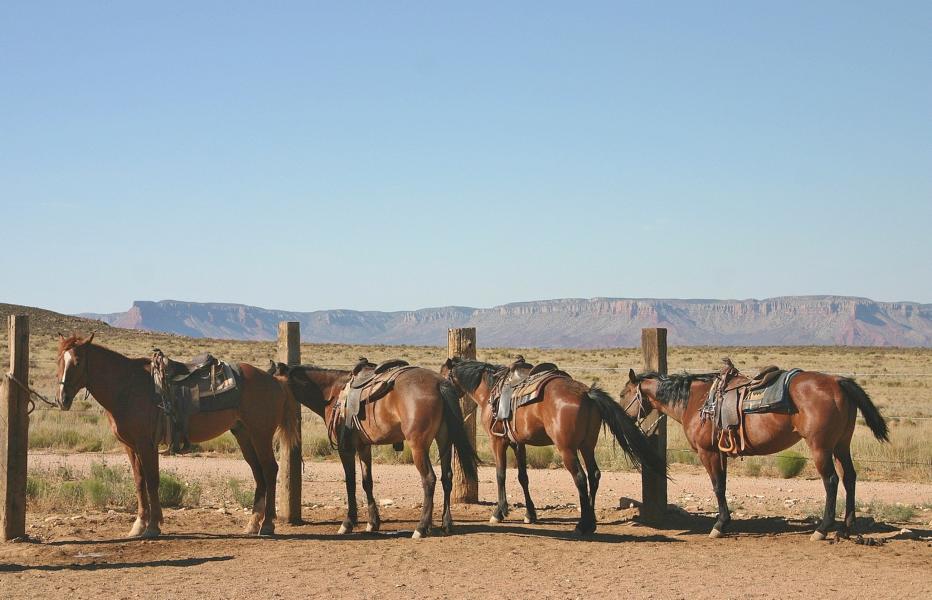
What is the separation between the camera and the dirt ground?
Answer: 25.7 ft

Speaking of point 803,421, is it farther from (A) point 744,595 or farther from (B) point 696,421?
(A) point 744,595

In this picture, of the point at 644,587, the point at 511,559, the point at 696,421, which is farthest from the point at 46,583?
the point at 696,421

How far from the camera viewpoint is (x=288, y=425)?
10930 millimetres

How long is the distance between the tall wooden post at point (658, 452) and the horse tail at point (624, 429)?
20cm

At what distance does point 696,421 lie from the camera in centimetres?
1034

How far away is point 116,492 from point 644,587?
293 inches

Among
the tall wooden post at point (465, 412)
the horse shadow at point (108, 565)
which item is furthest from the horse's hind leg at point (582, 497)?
the horse shadow at point (108, 565)

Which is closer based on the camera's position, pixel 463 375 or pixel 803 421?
pixel 803 421

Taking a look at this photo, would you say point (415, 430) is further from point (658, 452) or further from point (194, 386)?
point (658, 452)

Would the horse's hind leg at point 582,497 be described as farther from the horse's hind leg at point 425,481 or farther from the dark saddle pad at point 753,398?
the dark saddle pad at point 753,398

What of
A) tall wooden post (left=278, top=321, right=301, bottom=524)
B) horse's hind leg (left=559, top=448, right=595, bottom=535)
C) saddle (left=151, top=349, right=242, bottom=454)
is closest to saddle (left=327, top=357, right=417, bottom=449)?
tall wooden post (left=278, top=321, right=301, bottom=524)

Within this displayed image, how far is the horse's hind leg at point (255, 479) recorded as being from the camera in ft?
34.0

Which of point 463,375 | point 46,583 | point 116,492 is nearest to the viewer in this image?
point 46,583

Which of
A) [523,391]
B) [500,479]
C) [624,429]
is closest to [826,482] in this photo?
[624,429]
